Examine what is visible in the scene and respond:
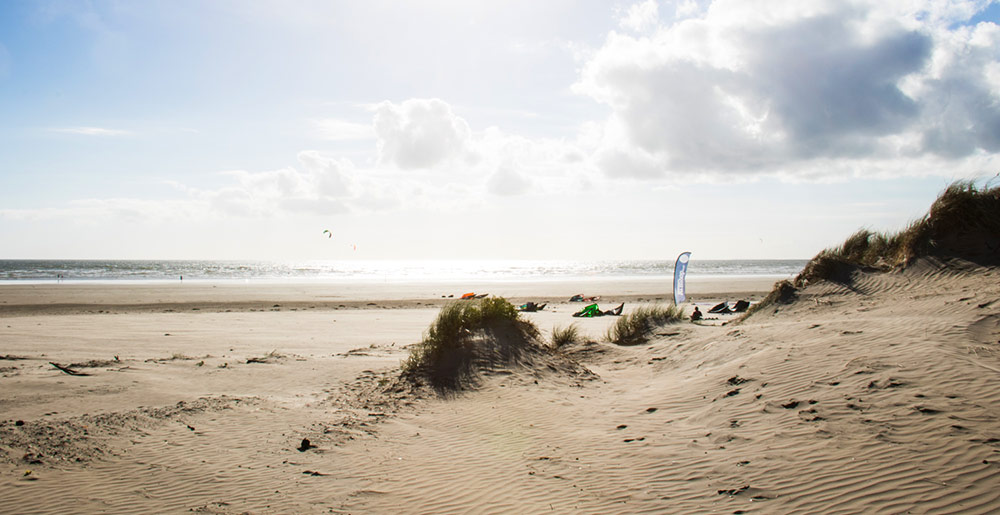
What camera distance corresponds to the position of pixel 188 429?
21.4ft

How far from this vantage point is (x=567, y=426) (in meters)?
6.55

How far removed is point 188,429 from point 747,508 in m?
6.23

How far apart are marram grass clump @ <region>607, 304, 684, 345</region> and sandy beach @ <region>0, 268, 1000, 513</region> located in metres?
1.61

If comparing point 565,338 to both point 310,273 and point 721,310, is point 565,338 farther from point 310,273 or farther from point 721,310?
point 310,273

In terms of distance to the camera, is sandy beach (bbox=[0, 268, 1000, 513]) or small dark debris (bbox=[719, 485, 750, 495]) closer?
small dark debris (bbox=[719, 485, 750, 495])

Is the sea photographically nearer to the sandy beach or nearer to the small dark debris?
the sandy beach

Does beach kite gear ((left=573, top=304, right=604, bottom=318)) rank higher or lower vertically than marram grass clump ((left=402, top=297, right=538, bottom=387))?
lower

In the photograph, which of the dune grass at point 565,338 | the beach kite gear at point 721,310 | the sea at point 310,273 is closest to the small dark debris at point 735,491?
the dune grass at point 565,338

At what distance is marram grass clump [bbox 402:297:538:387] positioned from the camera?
29.3 ft

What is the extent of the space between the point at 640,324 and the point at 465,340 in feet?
17.6

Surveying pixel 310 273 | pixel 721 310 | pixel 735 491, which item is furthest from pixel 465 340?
pixel 310 273

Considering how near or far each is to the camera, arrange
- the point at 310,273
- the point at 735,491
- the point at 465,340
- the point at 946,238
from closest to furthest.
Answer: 1. the point at 735,491
2. the point at 465,340
3. the point at 946,238
4. the point at 310,273

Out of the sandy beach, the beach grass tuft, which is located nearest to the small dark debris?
the sandy beach

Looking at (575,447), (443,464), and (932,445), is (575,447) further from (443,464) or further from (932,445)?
(932,445)
